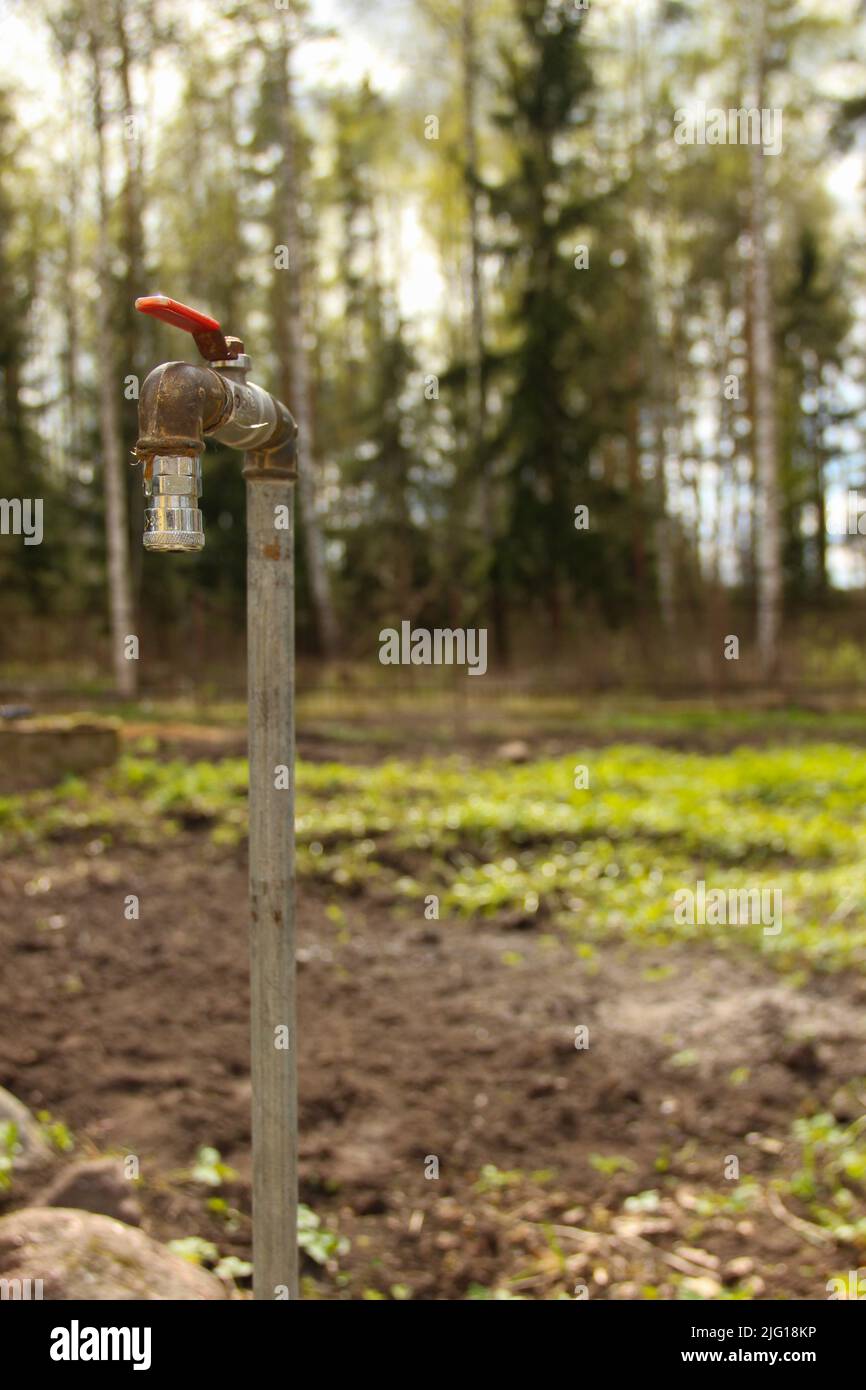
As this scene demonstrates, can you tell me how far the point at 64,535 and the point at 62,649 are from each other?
8927mm

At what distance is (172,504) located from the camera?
1761 millimetres

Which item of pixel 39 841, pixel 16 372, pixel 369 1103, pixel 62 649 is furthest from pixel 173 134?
pixel 369 1103

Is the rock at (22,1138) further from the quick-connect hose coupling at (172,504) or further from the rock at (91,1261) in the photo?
the quick-connect hose coupling at (172,504)

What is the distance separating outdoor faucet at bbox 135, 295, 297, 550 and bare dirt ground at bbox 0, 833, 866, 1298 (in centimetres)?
211

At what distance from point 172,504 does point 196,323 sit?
303 millimetres

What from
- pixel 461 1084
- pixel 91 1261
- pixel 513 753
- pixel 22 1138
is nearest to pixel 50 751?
pixel 513 753

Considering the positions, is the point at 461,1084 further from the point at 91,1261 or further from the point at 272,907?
the point at 272,907

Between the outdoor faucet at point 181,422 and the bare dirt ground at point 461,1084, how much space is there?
2.11 metres

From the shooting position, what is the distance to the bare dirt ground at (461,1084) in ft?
10.5

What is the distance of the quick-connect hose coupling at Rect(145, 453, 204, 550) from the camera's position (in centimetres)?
174

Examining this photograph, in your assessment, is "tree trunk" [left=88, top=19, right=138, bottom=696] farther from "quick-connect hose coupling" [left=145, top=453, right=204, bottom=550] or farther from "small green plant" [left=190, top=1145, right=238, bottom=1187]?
"quick-connect hose coupling" [left=145, top=453, right=204, bottom=550]

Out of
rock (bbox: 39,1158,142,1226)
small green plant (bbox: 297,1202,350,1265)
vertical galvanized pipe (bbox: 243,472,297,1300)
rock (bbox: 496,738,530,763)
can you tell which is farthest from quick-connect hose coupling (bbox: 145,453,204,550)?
rock (bbox: 496,738,530,763)

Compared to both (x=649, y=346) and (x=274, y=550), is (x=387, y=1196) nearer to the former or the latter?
(x=274, y=550)

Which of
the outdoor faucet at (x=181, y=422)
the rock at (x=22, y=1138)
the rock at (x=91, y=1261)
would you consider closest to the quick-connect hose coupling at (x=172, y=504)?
the outdoor faucet at (x=181, y=422)
